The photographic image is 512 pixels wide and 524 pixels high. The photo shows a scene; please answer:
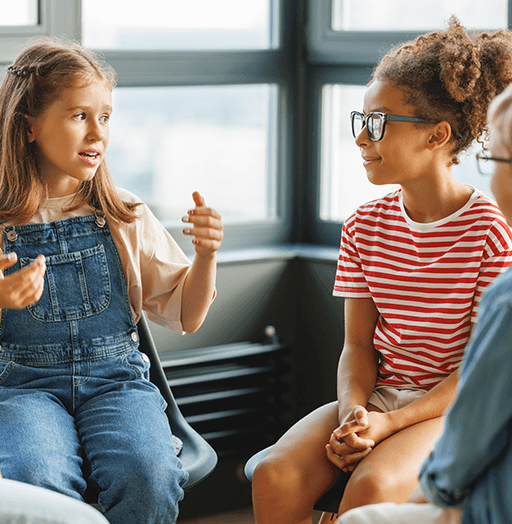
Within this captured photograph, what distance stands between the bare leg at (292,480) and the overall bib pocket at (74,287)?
1.52 ft

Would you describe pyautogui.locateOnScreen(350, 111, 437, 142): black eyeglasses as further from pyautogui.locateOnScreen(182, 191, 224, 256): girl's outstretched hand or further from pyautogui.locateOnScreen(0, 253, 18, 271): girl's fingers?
pyautogui.locateOnScreen(0, 253, 18, 271): girl's fingers

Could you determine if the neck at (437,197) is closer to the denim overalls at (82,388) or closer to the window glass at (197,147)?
the denim overalls at (82,388)

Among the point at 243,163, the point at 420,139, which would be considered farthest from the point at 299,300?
the point at 420,139

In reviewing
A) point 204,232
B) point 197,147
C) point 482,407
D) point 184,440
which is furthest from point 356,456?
point 197,147

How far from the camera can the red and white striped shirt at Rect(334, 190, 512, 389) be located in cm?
157

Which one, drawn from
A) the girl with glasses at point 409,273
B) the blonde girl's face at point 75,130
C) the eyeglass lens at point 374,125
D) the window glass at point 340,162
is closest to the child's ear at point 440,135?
the girl with glasses at point 409,273

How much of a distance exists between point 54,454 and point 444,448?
0.75 meters

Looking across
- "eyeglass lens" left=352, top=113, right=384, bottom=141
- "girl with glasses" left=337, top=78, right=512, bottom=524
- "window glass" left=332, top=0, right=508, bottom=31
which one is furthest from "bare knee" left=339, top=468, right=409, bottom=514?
"window glass" left=332, top=0, right=508, bottom=31

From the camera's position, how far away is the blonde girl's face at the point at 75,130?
5.37ft

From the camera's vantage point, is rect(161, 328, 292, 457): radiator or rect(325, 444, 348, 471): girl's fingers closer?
rect(325, 444, 348, 471): girl's fingers

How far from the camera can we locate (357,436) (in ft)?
4.94

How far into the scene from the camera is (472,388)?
93cm

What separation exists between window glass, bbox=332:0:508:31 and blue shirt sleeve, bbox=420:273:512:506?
1440 mm

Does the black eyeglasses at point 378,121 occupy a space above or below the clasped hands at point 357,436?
above
